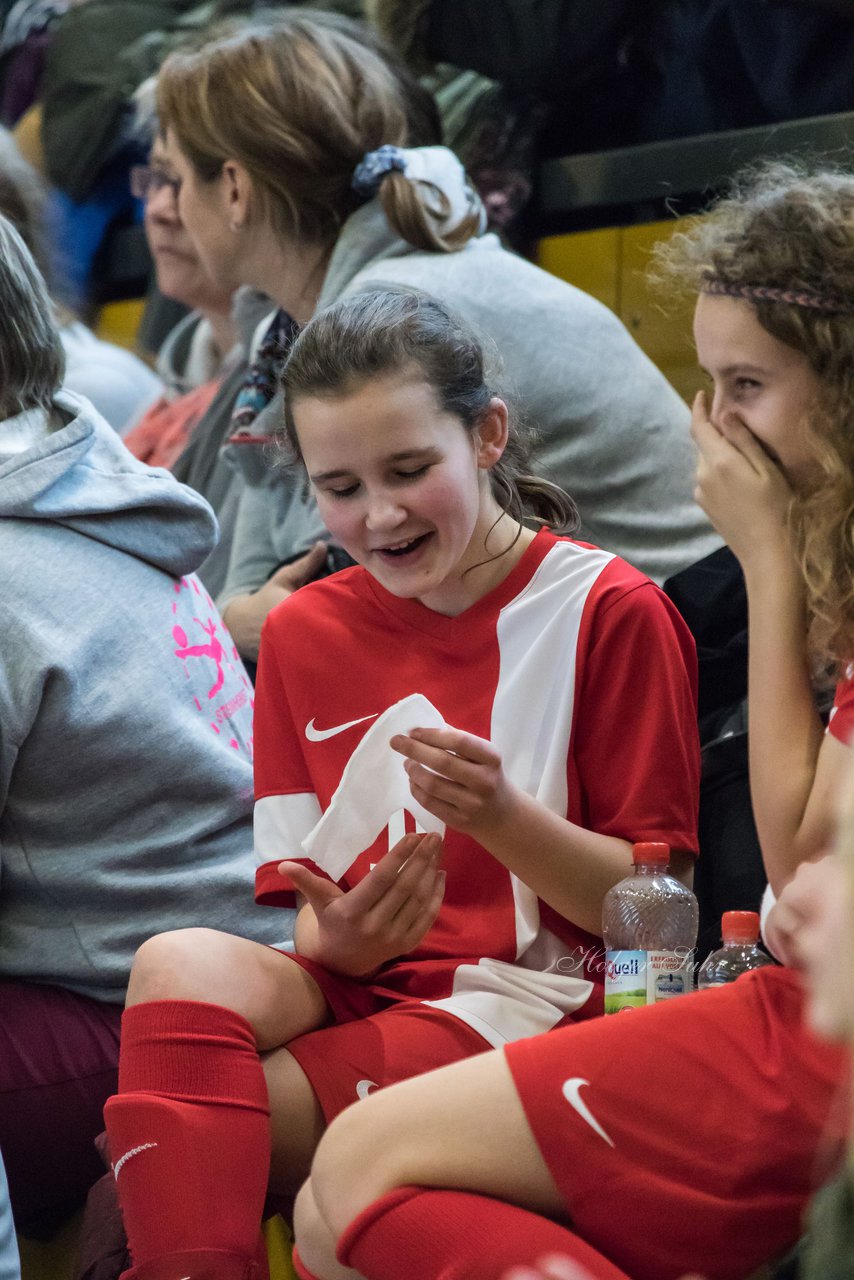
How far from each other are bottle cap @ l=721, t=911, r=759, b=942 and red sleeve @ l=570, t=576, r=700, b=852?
0.24 ft

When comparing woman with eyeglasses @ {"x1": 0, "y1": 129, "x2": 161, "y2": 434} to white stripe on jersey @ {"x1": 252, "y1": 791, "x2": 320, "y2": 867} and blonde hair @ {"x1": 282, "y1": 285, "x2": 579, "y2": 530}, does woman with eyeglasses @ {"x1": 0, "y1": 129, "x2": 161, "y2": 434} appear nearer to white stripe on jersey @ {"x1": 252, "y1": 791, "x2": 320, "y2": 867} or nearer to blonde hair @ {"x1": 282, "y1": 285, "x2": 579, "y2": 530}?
blonde hair @ {"x1": 282, "y1": 285, "x2": 579, "y2": 530}

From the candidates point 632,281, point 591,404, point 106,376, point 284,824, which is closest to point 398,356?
point 284,824

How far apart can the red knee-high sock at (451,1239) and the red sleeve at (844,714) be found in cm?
46

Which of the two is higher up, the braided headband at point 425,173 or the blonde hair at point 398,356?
Result: the blonde hair at point 398,356

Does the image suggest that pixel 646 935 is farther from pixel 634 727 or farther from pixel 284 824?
pixel 284 824

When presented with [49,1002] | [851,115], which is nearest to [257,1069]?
[49,1002]

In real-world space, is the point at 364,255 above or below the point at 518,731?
above

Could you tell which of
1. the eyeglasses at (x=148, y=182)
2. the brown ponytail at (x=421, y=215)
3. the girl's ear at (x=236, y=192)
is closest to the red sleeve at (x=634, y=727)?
the brown ponytail at (x=421, y=215)

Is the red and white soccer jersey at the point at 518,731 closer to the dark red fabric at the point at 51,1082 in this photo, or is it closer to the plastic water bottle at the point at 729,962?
the plastic water bottle at the point at 729,962

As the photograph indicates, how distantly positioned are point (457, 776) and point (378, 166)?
4.05 ft

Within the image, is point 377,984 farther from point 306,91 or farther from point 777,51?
point 777,51

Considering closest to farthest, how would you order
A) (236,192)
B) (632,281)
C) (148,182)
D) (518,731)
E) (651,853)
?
(651,853) → (518,731) → (236,192) → (632,281) → (148,182)

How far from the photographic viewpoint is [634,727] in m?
1.55

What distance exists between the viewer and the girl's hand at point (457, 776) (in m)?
1.40
